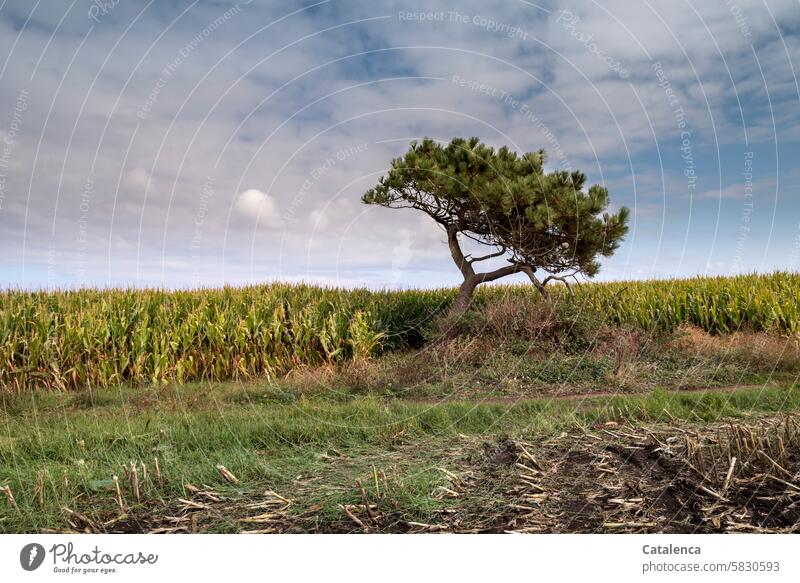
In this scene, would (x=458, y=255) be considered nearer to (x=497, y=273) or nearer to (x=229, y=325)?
(x=497, y=273)

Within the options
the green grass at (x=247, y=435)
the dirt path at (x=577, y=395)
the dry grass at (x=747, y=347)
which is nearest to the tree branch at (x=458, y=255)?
the dry grass at (x=747, y=347)

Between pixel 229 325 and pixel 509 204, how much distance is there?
282 inches

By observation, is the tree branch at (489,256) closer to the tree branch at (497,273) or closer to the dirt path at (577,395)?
the tree branch at (497,273)

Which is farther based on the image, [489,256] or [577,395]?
[489,256]

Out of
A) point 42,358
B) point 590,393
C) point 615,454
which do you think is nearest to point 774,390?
point 590,393

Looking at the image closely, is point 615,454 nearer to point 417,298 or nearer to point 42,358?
point 42,358

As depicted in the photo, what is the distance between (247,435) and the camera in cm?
632

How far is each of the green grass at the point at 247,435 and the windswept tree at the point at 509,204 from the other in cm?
590

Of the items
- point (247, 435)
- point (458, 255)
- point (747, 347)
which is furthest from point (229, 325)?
point (747, 347)

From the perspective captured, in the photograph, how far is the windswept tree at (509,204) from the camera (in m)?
13.8

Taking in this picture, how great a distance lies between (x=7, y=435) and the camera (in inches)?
295

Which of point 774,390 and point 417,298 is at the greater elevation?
point 417,298
